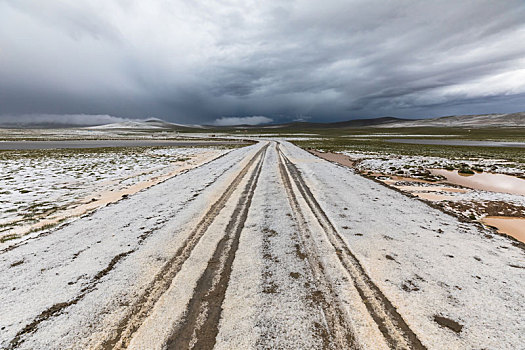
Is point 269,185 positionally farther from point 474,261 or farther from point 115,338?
point 115,338

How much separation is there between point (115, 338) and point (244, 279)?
7.39ft

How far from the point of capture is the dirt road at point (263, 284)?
11.2ft

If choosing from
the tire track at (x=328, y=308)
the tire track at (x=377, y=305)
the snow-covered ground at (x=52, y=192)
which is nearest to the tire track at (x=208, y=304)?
the tire track at (x=328, y=308)

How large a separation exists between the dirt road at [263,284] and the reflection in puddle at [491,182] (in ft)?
33.7

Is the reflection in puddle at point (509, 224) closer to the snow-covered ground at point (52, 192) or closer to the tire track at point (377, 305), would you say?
the tire track at point (377, 305)

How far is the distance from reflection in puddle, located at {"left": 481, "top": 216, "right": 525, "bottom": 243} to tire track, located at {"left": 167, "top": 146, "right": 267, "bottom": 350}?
9144 mm

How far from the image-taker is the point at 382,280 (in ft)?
15.4

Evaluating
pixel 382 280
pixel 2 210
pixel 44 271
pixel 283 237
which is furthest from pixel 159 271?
pixel 2 210

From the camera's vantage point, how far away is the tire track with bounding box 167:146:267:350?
3279mm

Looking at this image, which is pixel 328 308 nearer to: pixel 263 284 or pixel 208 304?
pixel 263 284

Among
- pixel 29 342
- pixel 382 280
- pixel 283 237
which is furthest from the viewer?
pixel 283 237

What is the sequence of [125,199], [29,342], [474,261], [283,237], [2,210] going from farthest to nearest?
[125,199]
[2,210]
[283,237]
[474,261]
[29,342]

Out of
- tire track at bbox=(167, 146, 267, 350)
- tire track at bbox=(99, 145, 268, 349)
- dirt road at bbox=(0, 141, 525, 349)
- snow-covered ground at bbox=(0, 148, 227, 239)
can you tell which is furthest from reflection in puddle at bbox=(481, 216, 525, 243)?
snow-covered ground at bbox=(0, 148, 227, 239)

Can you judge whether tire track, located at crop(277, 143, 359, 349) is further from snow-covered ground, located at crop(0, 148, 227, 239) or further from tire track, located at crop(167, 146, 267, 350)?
snow-covered ground, located at crop(0, 148, 227, 239)
